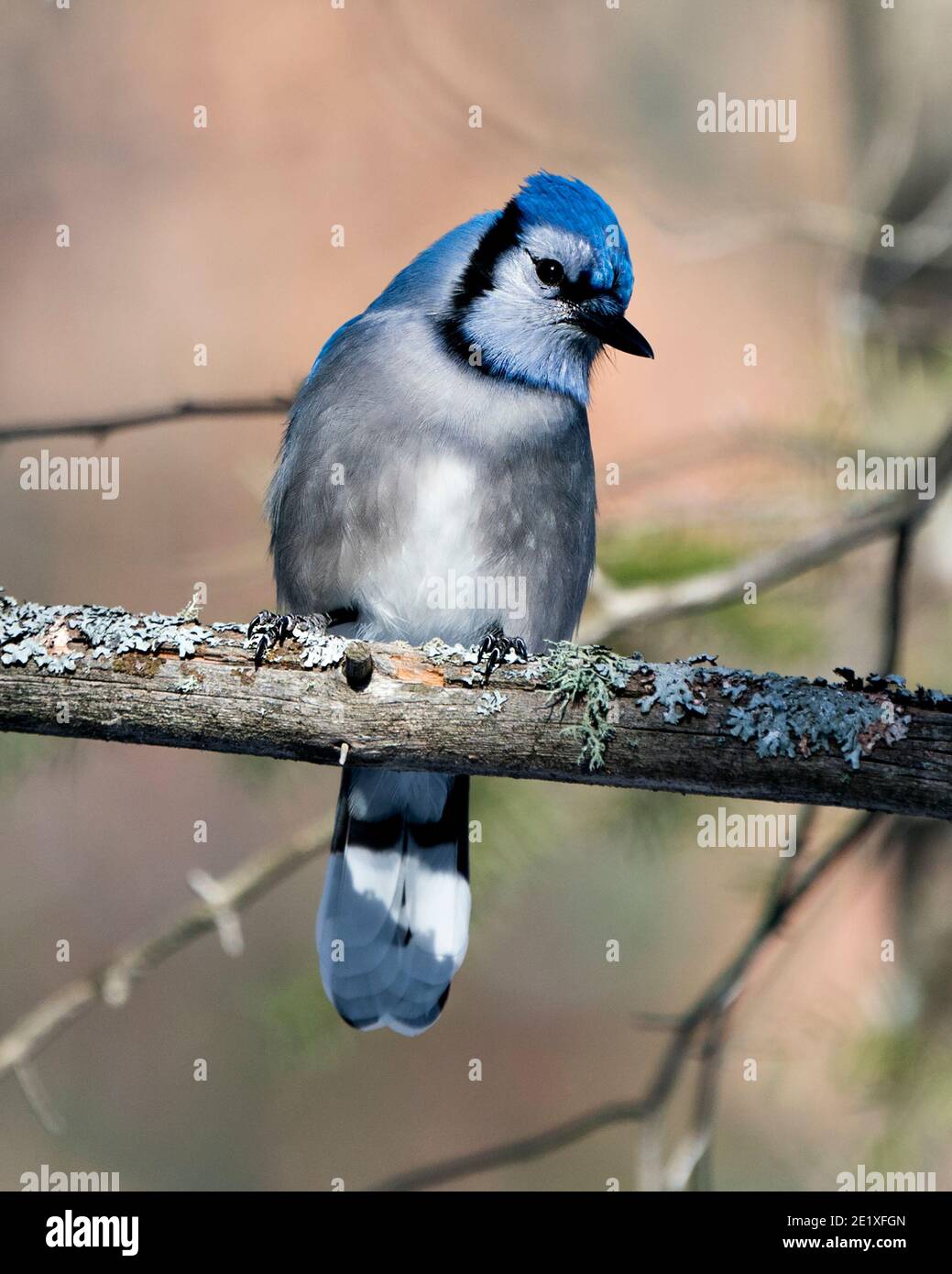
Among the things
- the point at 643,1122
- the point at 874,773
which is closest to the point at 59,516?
the point at 643,1122

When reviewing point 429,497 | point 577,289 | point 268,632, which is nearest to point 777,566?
point 429,497

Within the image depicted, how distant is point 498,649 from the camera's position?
2980mm

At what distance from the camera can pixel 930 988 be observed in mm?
3184

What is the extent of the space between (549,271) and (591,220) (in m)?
0.17

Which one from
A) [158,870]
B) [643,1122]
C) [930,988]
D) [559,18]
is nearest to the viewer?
[643,1122]

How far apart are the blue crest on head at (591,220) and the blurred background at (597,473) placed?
Result: 11cm

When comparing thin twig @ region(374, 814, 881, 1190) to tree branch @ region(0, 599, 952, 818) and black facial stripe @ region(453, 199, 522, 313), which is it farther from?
black facial stripe @ region(453, 199, 522, 313)

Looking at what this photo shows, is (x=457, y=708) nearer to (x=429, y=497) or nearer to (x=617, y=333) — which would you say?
(x=429, y=497)

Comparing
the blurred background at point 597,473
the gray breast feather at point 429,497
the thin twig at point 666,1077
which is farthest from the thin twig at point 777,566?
the thin twig at point 666,1077

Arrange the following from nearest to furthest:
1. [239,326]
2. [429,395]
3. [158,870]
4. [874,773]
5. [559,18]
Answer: [874,773], [429,395], [158,870], [239,326], [559,18]

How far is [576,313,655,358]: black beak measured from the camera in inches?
135

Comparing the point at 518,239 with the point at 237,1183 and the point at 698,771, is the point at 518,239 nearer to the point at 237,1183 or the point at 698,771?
the point at 698,771

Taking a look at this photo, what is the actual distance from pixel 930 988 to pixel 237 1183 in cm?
275

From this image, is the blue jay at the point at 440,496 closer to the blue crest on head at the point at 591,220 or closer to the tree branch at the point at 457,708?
the blue crest on head at the point at 591,220
